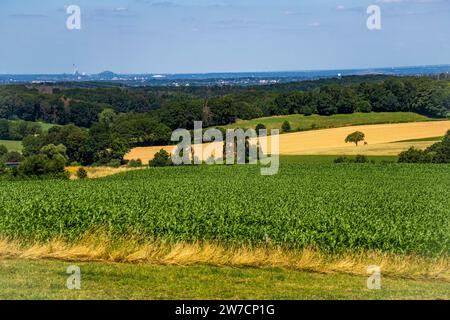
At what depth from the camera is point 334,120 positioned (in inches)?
3652

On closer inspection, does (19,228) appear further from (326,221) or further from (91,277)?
(326,221)

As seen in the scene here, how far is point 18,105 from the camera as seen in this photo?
100938mm

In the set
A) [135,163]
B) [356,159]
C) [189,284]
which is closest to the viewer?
[189,284]

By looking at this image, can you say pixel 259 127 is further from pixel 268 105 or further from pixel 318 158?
pixel 318 158

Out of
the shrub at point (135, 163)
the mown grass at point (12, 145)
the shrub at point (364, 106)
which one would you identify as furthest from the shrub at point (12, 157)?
the shrub at point (364, 106)

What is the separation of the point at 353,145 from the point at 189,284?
63.4 m

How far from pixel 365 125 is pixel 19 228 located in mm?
75598

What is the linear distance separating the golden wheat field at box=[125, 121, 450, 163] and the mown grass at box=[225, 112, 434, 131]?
3893 mm

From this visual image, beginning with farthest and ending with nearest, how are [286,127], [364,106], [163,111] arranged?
[364,106] → [163,111] → [286,127]

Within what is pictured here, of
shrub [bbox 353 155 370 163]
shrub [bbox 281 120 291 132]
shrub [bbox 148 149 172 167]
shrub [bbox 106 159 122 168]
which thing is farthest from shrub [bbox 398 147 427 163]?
shrub [bbox 281 120 291 132]

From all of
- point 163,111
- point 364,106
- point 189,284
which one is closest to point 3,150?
point 163,111

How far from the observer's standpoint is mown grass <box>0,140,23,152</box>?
77556 millimetres
